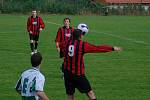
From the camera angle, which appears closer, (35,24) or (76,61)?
(76,61)

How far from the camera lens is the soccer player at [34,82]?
841cm

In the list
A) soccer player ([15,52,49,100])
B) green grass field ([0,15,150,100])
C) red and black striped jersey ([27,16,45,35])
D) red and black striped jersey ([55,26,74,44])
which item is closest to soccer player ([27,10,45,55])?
red and black striped jersey ([27,16,45,35])

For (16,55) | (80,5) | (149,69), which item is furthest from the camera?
(80,5)

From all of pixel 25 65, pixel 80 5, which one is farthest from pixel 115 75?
pixel 80 5

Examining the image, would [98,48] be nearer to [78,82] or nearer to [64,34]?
[78,82]

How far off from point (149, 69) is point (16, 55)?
692 cm

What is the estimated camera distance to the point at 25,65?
63.8ft

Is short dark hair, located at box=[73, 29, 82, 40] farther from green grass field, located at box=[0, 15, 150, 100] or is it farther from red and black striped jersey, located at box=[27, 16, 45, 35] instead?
red and black striped jersey, located at box=[27, 16, 45, 35]

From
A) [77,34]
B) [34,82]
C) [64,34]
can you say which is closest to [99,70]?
[64,34]

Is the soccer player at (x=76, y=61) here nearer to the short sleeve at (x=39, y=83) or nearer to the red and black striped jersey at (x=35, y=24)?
the short sleeve at (x=39, y=83)

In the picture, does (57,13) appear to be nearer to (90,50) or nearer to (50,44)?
(50,44)

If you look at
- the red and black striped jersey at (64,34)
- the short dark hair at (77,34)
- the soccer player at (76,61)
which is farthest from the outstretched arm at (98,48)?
the red and black striped jersey at (64,34)

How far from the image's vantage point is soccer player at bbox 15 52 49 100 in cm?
841

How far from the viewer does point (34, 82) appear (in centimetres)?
848
